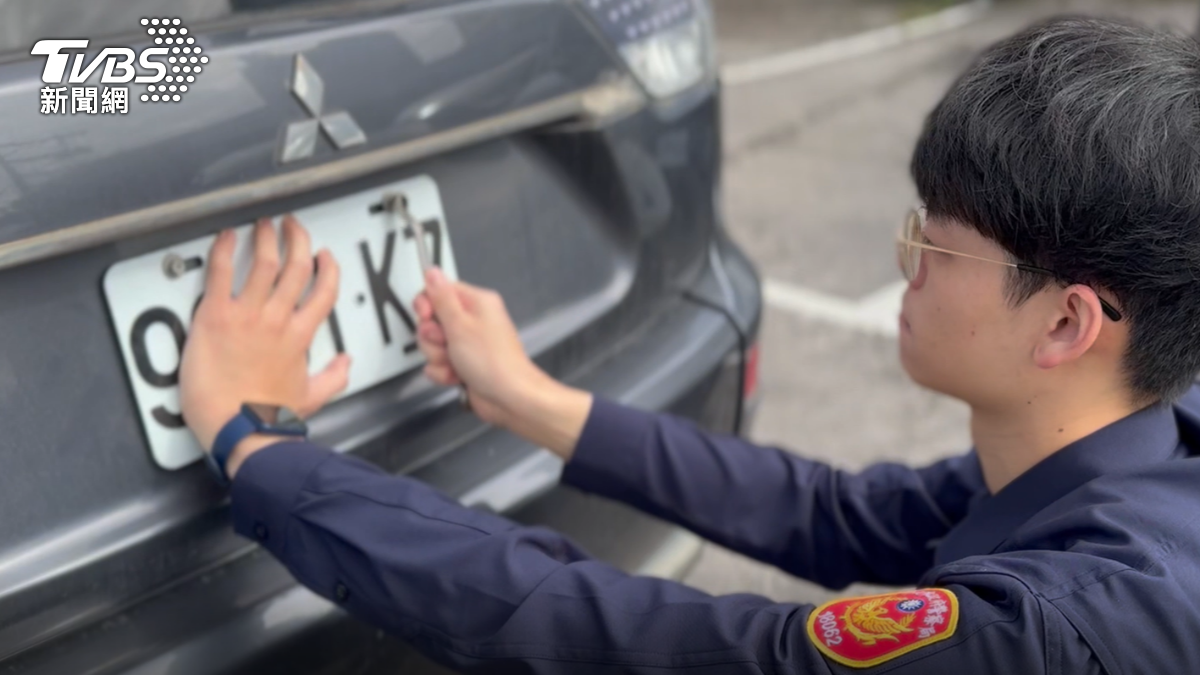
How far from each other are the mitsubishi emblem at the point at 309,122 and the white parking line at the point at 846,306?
8.44ft

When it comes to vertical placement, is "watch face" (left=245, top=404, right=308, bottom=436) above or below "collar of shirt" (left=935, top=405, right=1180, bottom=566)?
above

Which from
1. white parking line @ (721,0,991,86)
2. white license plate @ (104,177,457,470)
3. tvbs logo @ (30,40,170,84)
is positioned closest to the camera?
tvbs logo @ (30,40,170,84)

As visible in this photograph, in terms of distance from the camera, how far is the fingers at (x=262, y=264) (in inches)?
59.7

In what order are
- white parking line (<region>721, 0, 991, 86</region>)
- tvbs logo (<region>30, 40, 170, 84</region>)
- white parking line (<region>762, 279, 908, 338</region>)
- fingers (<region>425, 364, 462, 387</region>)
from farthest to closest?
white parking line (<region>721, 0, 991, 86</region>)
white parking line (<region>762, 279, 908, 338</region>)
fingers (<region>425, 364, 462, 387</region>)
tvbs logo (<region>30, 40, 170, 84</region>)

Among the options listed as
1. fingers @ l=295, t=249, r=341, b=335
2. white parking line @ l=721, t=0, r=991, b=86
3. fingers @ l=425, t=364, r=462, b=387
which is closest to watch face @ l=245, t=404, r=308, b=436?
fingers @ l=295, t=249, r=341, b=335

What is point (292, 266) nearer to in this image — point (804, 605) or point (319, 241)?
point (319, 241)

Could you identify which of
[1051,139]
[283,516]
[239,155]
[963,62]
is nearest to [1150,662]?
[1051,139]

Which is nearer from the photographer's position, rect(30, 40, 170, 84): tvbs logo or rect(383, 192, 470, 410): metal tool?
rect(30, 40, 170, 84): tvbs logo

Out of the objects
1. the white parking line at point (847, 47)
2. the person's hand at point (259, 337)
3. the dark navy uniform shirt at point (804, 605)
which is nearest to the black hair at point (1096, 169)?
the dark navy uniform shirt at point (804, 605)

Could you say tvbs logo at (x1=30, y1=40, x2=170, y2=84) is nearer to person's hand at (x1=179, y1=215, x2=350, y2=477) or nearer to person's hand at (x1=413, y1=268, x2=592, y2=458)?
person's hand at (x1=179, y1=215, x2=350, y2=477)

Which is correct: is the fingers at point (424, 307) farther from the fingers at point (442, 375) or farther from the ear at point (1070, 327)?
the ear at point (1070, 327)

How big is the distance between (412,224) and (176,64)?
392 mm

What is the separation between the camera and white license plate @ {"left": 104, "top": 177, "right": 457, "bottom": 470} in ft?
4.67

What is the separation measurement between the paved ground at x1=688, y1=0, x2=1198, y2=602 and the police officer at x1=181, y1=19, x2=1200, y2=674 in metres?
0.61
